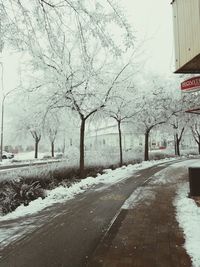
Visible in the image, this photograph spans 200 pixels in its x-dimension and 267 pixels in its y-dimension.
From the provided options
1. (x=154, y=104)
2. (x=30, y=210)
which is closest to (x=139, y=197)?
(x=30, y=210)

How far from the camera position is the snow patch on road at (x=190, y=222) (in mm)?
5322

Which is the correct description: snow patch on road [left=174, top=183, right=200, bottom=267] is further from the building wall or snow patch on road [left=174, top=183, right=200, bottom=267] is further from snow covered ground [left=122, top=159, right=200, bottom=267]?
the building wall

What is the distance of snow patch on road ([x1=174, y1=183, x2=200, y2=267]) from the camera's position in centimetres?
532

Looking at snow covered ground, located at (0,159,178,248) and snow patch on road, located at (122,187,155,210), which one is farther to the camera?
snow patch on road, located at (122,187,155,210)

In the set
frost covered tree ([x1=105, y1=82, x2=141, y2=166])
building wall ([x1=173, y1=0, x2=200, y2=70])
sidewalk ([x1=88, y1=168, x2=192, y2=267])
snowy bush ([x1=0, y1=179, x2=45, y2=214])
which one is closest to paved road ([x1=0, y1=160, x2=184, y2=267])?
sidewalk ([x1=88, y1=168, x2=192, y2=267])

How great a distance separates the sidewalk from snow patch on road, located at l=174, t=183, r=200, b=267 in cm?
11

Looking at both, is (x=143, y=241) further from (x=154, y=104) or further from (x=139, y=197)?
(x=154, y=104)

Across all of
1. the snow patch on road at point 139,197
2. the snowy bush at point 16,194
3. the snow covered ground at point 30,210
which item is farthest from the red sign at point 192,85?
the snowy bush at point 16,194

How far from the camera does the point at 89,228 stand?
23.0 ft

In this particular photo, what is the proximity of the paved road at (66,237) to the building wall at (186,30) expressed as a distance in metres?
4.49

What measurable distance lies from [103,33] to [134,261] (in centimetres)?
443

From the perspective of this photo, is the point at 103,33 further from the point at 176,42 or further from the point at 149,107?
the point at 149,107

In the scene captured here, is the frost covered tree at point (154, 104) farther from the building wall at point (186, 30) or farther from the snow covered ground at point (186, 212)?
the building wall at point (186, 30)

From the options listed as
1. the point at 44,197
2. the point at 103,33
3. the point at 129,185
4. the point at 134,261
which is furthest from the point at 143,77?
the point at 134,261
